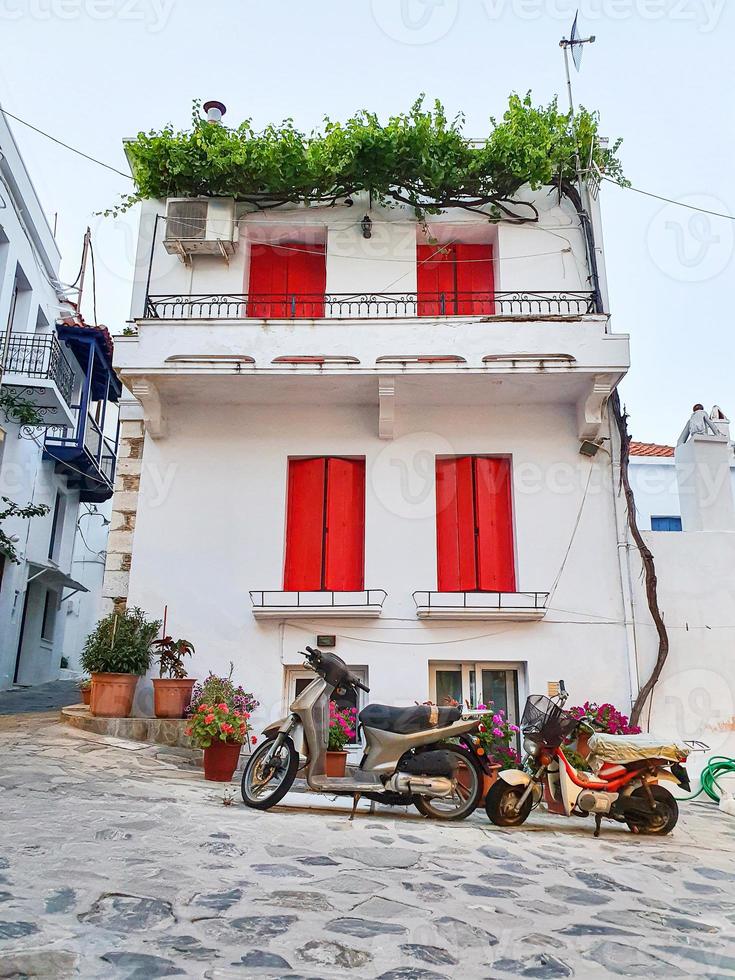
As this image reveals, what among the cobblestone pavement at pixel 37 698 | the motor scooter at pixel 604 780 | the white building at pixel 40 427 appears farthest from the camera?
the white building at pixel 40 427

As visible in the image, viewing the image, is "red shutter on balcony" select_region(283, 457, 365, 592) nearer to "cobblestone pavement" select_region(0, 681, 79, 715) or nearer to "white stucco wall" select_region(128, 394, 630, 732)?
"white stucco wall" select_region(128, 394, 630, 732)

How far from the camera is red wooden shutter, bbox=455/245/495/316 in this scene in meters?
10.4

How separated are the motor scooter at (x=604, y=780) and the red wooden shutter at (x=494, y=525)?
3.30m

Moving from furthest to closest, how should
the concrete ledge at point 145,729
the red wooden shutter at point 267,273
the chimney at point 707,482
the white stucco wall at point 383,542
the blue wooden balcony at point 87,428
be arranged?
1. the blue wooden balcony at point 87,428
2. the red wooden shutter at point 267,273
3. the chimney at point 707,482
4. the white stucco wall at point 383,542
5. the concrete ledge at point 145,729

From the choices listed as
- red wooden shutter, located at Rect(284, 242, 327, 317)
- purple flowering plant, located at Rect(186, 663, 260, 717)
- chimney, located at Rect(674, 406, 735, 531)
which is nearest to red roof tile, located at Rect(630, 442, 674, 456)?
chimney, located at Rect(674, 406, 735, 531)

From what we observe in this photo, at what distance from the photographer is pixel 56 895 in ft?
11.6

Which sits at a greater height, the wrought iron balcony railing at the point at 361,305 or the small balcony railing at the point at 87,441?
the small balcony railing at the point at 87,441

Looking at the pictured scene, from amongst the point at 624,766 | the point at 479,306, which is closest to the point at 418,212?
the point at 479,306

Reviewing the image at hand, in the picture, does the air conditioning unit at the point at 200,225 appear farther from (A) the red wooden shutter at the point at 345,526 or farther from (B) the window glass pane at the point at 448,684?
(B) the window glass pane at the point at 448,684

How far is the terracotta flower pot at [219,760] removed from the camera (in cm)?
710

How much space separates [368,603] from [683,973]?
6055mm

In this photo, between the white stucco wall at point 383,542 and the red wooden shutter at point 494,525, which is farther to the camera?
the red wooden shutter at point 494,525

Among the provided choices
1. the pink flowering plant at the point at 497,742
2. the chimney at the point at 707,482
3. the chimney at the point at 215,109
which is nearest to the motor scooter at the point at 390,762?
the pink flowering plant at the point at 497,742

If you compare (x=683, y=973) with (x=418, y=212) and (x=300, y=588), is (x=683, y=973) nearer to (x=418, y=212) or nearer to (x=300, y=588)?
(x=300, y=588)
